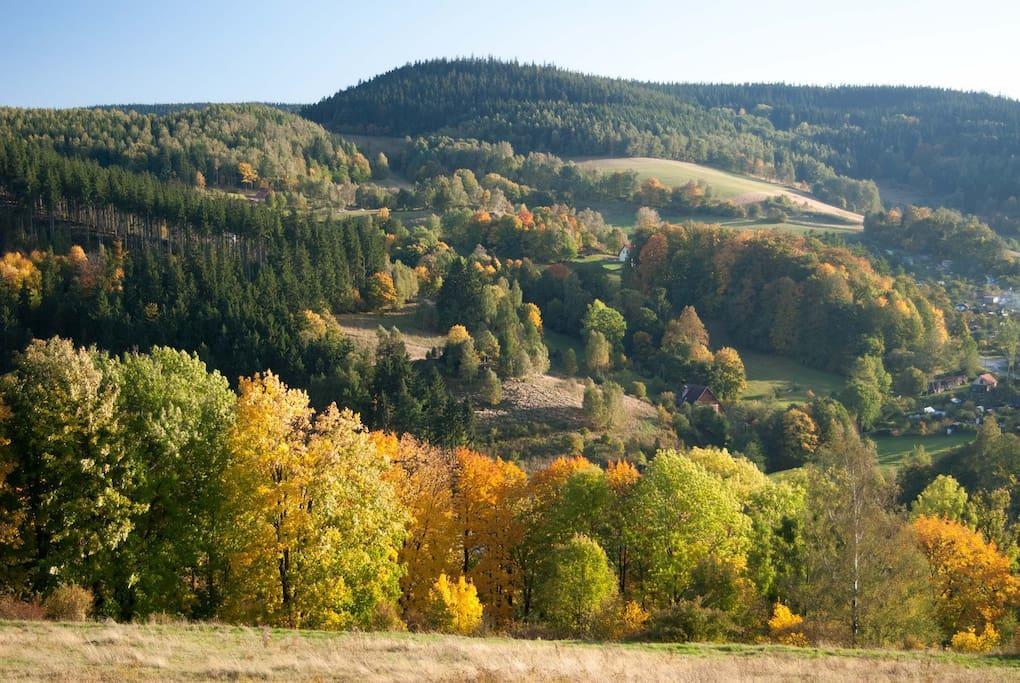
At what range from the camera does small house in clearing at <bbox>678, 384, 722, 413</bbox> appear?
7575cm

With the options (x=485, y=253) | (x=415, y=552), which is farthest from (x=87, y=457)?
(x=485, y=253)

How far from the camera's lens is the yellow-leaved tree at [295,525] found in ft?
80.4

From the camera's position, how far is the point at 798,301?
93.6 metres

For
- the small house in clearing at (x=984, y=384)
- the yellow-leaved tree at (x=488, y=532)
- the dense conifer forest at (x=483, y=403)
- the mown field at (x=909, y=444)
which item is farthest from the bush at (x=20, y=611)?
the small house in clearing at (x=984, y=384)

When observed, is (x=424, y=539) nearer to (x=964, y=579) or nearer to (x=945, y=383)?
(x=964, y=579)

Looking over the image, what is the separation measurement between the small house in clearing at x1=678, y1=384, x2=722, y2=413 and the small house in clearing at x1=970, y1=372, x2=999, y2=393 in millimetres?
26179

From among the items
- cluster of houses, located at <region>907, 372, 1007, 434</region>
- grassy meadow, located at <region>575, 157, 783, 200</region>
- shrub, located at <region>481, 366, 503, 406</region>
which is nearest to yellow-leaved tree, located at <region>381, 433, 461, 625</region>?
shrub, located at <region>481, 366, 503, 406</region>

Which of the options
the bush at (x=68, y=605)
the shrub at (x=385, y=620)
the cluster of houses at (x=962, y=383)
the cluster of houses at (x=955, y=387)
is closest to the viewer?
the bush at (x=68, y=605)

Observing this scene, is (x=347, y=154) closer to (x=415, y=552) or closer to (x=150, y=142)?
(x=150, y=142)

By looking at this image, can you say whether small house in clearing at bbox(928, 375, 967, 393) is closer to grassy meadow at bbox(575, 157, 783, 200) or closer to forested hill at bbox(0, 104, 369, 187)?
grassy meadow at bbox(575, 157, 783, 200)

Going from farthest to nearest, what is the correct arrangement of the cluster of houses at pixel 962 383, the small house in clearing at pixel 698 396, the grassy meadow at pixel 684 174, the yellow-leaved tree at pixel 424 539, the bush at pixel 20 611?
Answer: 1. the grassy meadow at pixel 684 174
2. the cluster of houses at pixel 962 383
3. the small house in clearing at pixel 698 396
4. the yellow-leaved tree at pixel 424 539
5. the bush at pixel 20 611

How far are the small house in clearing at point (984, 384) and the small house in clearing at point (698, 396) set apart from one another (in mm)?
26179

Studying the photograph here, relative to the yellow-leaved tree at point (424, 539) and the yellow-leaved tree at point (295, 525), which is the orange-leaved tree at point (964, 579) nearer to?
the yellow-leaved tree at point (424, 539)

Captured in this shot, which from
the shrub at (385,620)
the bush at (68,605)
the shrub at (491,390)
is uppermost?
the bush at (68,605)
